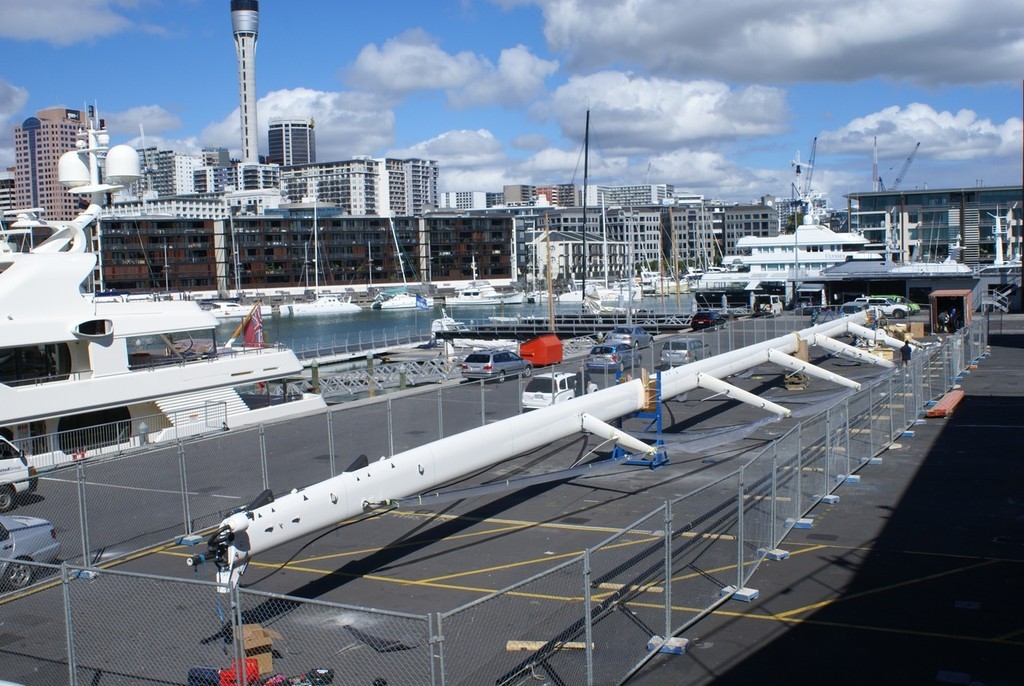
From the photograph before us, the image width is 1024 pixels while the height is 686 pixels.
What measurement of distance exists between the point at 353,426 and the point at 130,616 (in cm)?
1305

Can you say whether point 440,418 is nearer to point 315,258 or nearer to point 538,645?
point 538,645

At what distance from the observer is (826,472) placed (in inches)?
699

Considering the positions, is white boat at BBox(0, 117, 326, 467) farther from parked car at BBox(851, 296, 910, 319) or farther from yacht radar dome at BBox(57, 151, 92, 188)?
parked car at BBox(851, 296, 910, 319)

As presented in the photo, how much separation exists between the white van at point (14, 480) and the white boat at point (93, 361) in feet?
5.57

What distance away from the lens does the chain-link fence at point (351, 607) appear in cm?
948

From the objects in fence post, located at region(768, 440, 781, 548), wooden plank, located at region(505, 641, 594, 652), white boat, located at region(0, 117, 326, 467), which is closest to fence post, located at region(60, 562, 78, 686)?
wooden plank, located at region(505, 641, 594, 652)

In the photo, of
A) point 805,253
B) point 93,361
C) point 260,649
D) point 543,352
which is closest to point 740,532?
point 260,649

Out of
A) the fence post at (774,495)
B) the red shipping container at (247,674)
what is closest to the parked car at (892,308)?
the fence post at (774,495)

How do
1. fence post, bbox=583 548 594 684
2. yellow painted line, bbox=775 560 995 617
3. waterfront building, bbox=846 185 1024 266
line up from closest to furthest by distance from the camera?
fence post, bbox=583 548 594 684
yellow painted line, bbox=775 560 995 617
waterfront building, bbox=846 185 1024 266

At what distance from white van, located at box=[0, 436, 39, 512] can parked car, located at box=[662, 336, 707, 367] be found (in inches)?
855

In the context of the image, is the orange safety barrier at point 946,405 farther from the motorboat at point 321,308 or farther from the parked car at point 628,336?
the motorboat at point 321,308

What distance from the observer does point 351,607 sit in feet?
25.7

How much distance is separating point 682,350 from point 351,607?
29116 mm

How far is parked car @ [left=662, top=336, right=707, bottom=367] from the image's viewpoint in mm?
34625
